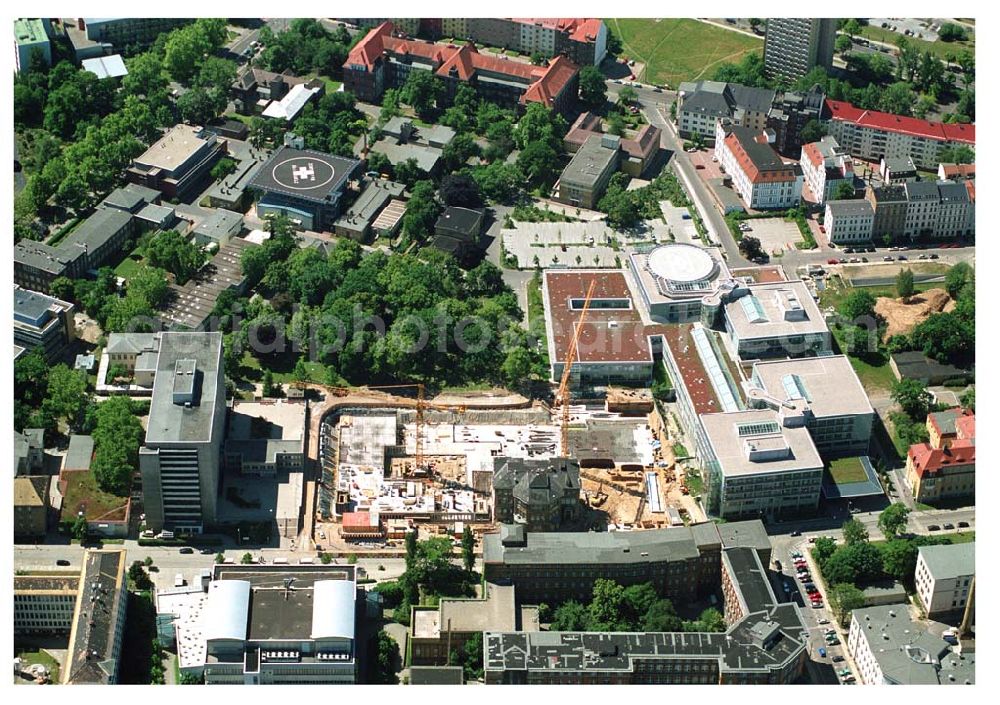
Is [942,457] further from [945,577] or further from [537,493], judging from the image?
[537,493]

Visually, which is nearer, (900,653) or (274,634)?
(274,634)

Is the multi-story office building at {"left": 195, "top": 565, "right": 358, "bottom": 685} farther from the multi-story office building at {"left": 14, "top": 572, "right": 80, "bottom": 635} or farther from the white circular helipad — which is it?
the white circular helipad

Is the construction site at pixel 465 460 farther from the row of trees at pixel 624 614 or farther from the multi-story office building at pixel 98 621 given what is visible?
the multi-story office building at pixel 98 621

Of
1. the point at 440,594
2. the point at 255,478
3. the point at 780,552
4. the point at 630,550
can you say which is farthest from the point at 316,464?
the point at 780,552

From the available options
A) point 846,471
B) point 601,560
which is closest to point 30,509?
point 601,560

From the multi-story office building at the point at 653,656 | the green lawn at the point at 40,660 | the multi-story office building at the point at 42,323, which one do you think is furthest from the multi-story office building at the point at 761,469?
the multi-story office building at the point at 42,323

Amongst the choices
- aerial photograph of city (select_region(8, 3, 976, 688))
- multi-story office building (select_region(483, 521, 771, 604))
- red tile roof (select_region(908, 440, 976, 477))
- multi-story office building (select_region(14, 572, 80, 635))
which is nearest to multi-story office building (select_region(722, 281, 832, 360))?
aerial photograph of city (select_region(8, 3, 976, 688))
